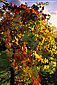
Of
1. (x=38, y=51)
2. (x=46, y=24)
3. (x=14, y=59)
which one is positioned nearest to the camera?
(x=14, y=59)

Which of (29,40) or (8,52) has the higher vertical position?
(29,40)

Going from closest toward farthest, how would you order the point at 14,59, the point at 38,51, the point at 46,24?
1. the point at 14,59
2. the point at 38,51
3. the point at 46,24

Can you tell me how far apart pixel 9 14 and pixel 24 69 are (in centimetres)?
204

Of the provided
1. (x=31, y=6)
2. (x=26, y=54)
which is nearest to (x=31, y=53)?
(x=26, y=54)

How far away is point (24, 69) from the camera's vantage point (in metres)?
3.46

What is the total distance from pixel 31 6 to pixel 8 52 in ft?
7.05

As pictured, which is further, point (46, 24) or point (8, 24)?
point (46, 24)

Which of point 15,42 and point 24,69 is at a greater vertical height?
point 15,42

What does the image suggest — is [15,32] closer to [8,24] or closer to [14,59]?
[8,24]

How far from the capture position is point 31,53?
328 centimetres

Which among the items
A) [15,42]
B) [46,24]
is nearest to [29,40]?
[15,42]

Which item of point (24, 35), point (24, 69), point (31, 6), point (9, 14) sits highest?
point (31, 6)

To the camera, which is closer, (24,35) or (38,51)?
(24,35)

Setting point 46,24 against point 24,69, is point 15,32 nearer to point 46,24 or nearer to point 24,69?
point 24,69
